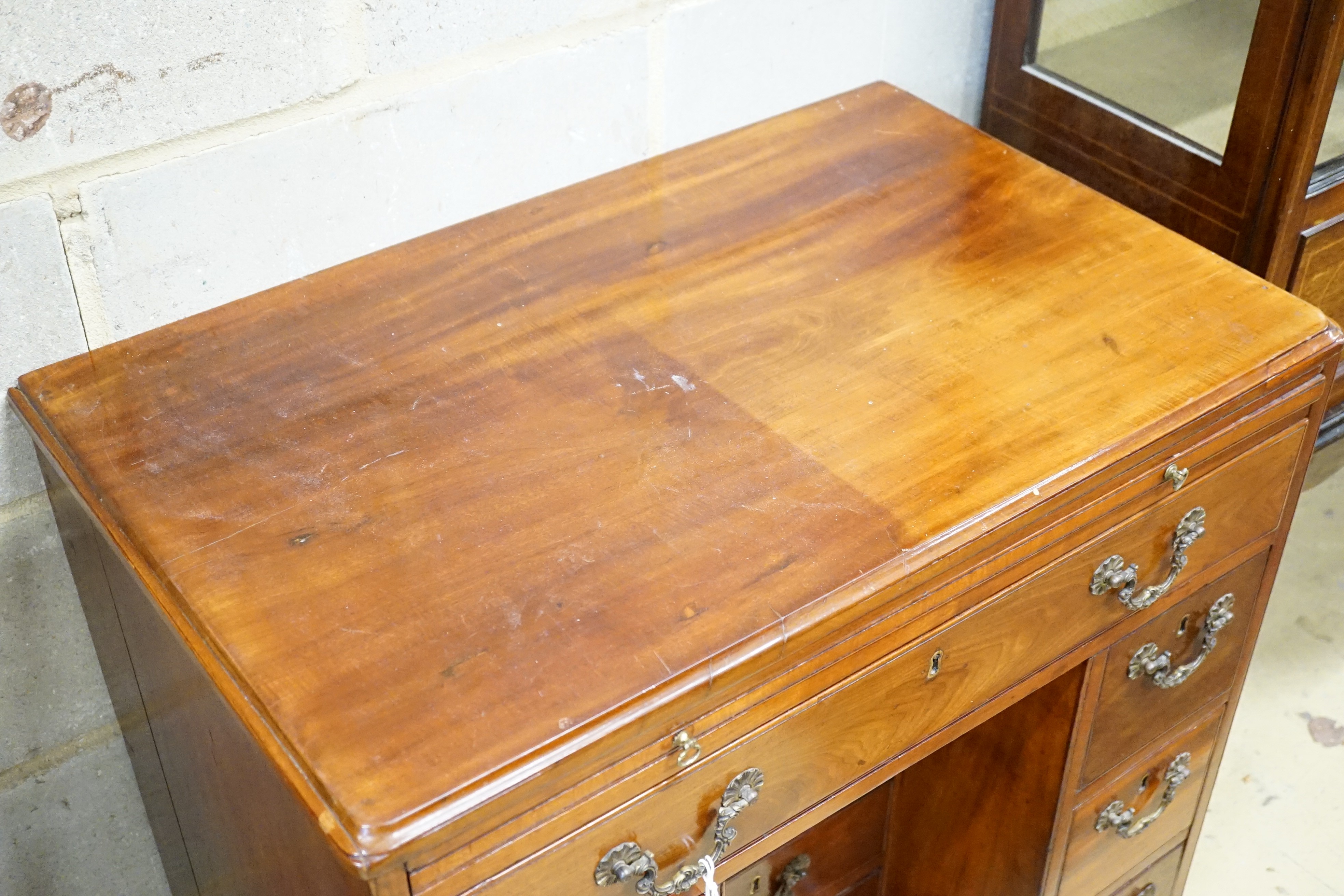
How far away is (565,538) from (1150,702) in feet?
2.12

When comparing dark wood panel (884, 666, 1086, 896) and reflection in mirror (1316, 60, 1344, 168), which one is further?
reflection in mirror (1316, 60, 1344, 168)

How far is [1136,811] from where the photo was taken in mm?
1382

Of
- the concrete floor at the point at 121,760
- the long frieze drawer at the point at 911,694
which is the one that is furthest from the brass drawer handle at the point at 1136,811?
the concrete floor at the point at 121,760

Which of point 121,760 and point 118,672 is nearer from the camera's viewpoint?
point 118,672

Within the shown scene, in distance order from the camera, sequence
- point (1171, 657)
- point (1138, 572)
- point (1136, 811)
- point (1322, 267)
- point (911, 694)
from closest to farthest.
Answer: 1. point (911, 694)
2. point (1138, 572)
3. point (1171, 657)
4. point (1136, 811)
5. point (1322, 267)

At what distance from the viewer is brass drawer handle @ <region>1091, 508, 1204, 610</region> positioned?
110cm

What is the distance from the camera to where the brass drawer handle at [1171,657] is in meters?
1.22

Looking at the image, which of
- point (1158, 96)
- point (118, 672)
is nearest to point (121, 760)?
point (118, 672)

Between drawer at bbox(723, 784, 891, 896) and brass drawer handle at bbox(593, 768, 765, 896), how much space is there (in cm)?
45

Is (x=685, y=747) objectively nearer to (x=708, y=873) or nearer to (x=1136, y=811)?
(x=708, y=873)

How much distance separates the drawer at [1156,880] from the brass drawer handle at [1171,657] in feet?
0.97

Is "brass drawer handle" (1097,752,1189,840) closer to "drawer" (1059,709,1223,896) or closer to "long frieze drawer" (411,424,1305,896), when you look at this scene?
"drawer" (1059,709,1223,896)

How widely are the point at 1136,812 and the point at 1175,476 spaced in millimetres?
464

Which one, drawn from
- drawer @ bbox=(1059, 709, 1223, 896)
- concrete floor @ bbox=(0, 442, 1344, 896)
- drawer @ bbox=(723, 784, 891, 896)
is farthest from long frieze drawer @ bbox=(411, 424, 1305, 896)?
concrete floor @ bbox=(0, 442, 1344, 896)
